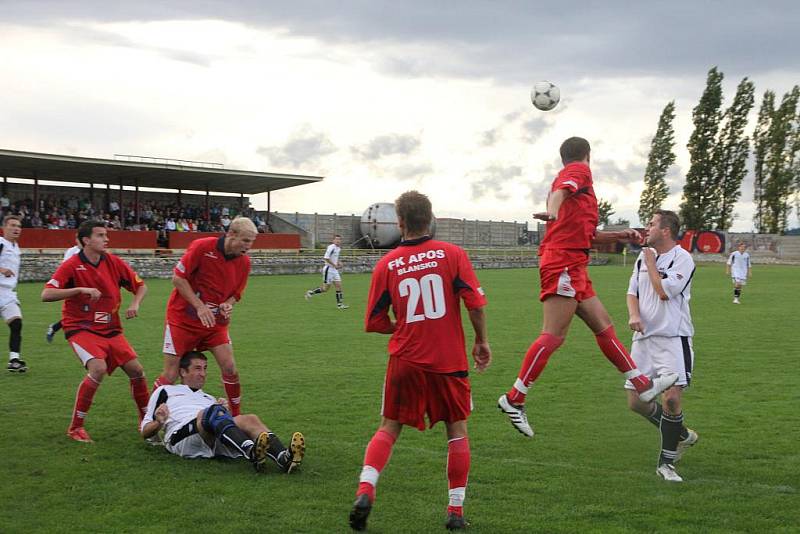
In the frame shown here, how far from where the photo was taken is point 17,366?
10.8 m

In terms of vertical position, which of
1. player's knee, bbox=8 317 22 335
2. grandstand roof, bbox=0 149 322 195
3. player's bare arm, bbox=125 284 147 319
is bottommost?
player's knee, bbox=8 317 22 335

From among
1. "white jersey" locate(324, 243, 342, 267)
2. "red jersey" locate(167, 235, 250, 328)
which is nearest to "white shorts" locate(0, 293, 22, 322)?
"red jersey" locate(167, 235, 250, 328)

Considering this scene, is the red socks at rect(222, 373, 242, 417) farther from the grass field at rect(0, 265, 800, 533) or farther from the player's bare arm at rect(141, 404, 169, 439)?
the player's bare arm at rect(141, 404, 169, 439)

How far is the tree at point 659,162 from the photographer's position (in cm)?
7244

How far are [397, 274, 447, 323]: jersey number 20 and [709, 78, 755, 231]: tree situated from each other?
236 feet

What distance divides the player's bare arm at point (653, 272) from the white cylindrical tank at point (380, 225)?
52242 millimetres

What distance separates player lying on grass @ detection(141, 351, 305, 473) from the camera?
5.98m

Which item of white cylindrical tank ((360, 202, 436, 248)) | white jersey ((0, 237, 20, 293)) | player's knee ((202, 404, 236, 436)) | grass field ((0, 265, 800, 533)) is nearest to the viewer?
grass field ((0, 265, 800, 533))

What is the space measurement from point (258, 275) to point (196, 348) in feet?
106

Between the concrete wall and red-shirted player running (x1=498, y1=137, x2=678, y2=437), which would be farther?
the concrete wall

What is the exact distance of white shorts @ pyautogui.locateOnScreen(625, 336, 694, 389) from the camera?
240 inches

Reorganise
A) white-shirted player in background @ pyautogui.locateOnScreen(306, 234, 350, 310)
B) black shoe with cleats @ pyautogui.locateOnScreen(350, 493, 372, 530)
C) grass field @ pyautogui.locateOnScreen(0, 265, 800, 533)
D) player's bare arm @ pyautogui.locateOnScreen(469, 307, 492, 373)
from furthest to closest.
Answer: white-shirted player in background @ pyautogui.locateOnScreen(306, 234, 350, 310), grass field @ pyautogui.locateOnScreen(0, 265, 800, 533), player's bare arm @ pyautogui.locateOnScreen(469, 307, 492, 373), black shoe with cleats @ pyautogui.locateOnScreen(350, 493, 372, 530)

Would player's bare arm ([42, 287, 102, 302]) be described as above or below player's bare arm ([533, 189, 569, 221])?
below


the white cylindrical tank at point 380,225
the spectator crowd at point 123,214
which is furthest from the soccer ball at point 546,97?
the white cylindrical tank at point 380,225
